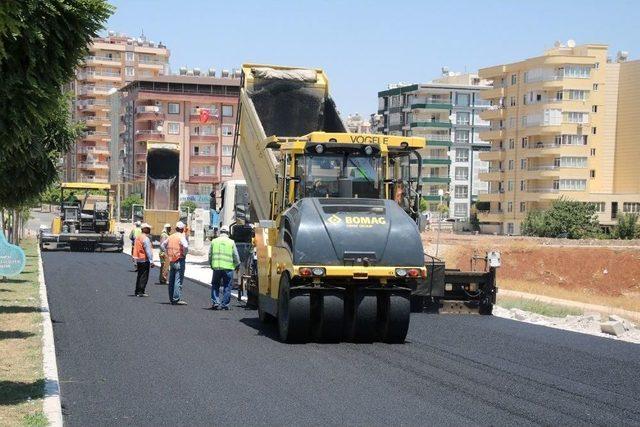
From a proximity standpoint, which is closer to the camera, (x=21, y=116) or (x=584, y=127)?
(x=21, y=116)

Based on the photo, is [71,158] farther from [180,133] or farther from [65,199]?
[65,199]

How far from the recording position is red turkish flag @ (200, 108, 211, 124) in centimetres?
11282

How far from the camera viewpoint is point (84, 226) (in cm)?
5053

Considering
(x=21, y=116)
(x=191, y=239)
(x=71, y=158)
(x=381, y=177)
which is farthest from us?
(x=71, y=158)

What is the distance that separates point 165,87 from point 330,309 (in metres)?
102

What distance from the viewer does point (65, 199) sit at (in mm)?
51750

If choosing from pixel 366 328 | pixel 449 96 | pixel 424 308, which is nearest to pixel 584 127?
pixel 449 96

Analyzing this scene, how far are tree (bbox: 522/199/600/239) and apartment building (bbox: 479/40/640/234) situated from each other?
6.61 m

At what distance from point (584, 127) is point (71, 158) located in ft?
251

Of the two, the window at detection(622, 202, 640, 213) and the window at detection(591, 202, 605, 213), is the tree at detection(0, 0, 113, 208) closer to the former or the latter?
the window at detection(622, 202, 640, 213)

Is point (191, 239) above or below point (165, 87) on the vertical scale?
below

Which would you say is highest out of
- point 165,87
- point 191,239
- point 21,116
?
point 165,87

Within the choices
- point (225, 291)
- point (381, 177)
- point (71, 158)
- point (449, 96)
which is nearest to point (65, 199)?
point (225, 291)

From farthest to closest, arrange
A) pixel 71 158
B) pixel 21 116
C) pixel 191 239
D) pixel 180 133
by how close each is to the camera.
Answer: pixel 71 158, pixel 180 133, pixel 191 239, pixel 21 116
